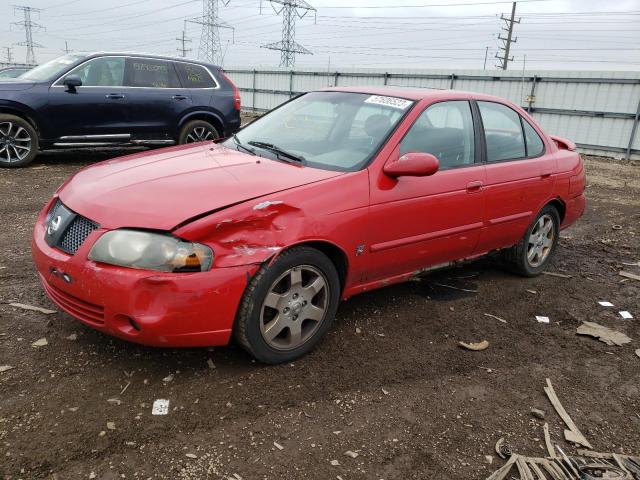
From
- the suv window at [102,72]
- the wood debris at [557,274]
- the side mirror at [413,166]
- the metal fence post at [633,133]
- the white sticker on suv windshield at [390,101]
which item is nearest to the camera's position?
the side mirror at [413,166]

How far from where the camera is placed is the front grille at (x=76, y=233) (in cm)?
285

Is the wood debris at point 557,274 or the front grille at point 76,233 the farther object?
the wood debris at point 557,274

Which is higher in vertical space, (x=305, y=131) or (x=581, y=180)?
(x=305, y=131)

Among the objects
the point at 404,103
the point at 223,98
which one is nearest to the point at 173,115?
the point at 223,98

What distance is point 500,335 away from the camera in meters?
3.82

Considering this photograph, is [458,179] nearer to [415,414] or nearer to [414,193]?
[414,193]

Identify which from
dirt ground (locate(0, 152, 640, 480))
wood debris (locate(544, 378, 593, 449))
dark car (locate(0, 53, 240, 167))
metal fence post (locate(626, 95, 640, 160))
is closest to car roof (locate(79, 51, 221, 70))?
dark car (locate(0, 53, 240, 167))

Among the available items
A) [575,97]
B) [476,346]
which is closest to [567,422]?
[476,346]

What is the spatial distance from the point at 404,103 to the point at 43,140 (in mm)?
6676

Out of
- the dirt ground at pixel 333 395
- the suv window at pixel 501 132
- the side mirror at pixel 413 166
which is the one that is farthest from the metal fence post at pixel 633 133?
the side mirror at pixel 413 166

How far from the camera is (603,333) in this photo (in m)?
3.95

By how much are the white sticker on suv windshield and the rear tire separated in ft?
5.87

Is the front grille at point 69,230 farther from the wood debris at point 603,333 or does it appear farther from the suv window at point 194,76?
the suv window at point 194,76

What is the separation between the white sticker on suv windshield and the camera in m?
3.85
